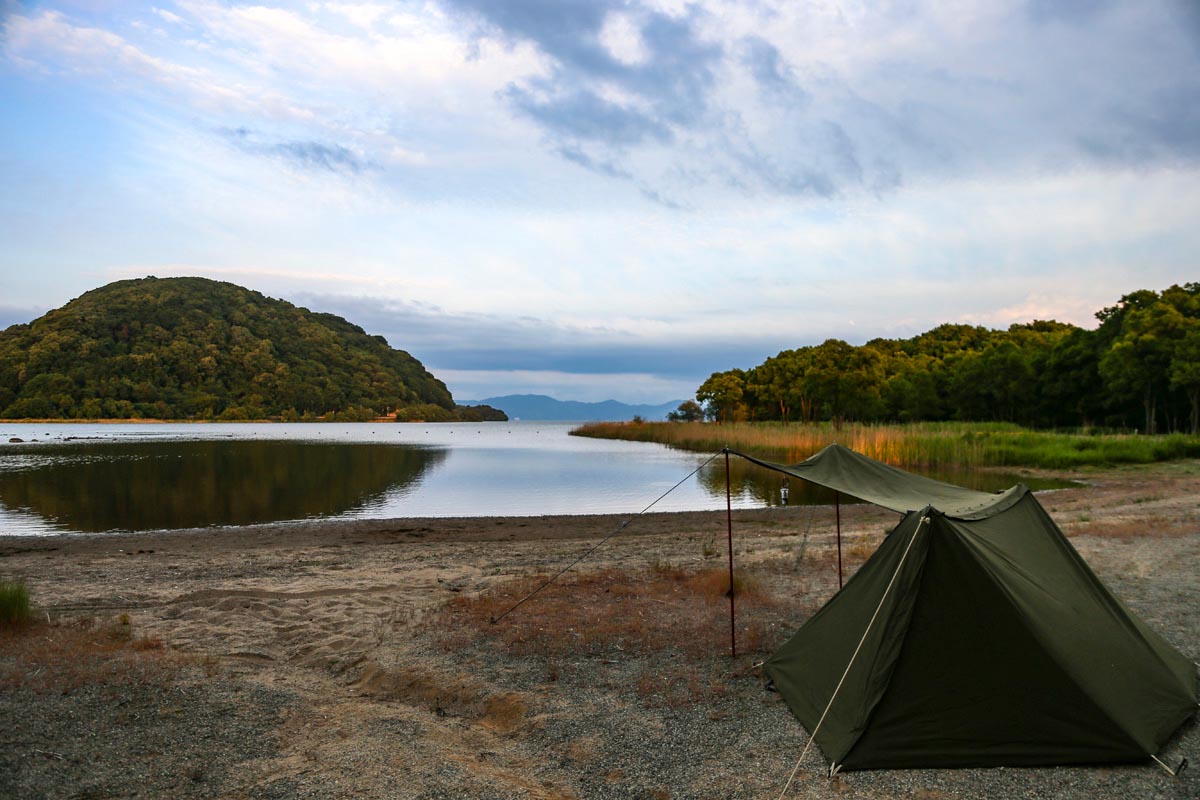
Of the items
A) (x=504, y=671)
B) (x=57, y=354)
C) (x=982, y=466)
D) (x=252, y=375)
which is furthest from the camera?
(x=252, y=375)

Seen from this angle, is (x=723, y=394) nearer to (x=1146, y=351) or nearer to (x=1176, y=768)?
(x=1146, y=351)

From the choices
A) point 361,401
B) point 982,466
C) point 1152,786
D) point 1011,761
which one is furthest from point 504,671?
point 361,401

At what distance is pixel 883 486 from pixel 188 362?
432 feet

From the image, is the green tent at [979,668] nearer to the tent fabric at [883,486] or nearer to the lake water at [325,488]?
the tent fabric at [883,486]

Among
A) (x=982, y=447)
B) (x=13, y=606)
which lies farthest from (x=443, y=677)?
(x=982, y=447)

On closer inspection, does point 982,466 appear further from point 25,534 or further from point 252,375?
point 252,375

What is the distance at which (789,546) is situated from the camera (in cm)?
1373

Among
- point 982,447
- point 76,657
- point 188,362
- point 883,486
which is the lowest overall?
point 76,657

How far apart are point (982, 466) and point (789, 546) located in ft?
65.7

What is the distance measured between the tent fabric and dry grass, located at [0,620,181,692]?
5.84 meters

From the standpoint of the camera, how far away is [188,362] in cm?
11756

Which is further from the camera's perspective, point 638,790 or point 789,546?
point 789,546

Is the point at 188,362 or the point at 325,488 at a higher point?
the point at 188,362

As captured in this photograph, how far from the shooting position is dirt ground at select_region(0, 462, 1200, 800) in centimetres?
452
